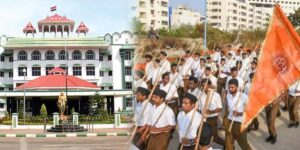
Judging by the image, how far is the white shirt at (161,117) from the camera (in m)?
4.26

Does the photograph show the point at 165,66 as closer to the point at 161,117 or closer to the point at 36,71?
the point at 161,117

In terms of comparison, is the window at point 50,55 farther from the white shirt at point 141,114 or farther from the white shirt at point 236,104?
the white shirt at point 141,114

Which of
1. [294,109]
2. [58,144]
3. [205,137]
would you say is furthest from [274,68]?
[58,144]

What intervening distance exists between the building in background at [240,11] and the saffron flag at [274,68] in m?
58.7

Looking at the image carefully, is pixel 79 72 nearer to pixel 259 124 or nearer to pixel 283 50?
pixel 259 124

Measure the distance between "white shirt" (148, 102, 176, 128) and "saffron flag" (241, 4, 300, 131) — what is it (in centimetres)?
64

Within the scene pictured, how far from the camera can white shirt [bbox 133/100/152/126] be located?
A: 3.65 m

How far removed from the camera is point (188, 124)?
4.27 meters

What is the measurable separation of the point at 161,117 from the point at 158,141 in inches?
8.3

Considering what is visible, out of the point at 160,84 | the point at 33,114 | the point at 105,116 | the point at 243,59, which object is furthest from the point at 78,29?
the point at 160,84

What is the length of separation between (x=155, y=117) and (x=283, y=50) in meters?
1.20

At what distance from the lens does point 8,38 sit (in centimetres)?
2981

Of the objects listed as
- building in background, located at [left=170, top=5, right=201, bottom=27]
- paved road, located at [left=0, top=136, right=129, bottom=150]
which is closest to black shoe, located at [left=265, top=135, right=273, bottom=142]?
paved road, located at [left=0, top=136, right=129, bottom=150]

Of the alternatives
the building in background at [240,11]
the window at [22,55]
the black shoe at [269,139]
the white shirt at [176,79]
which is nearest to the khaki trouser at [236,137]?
the black shoe at [269,139]
